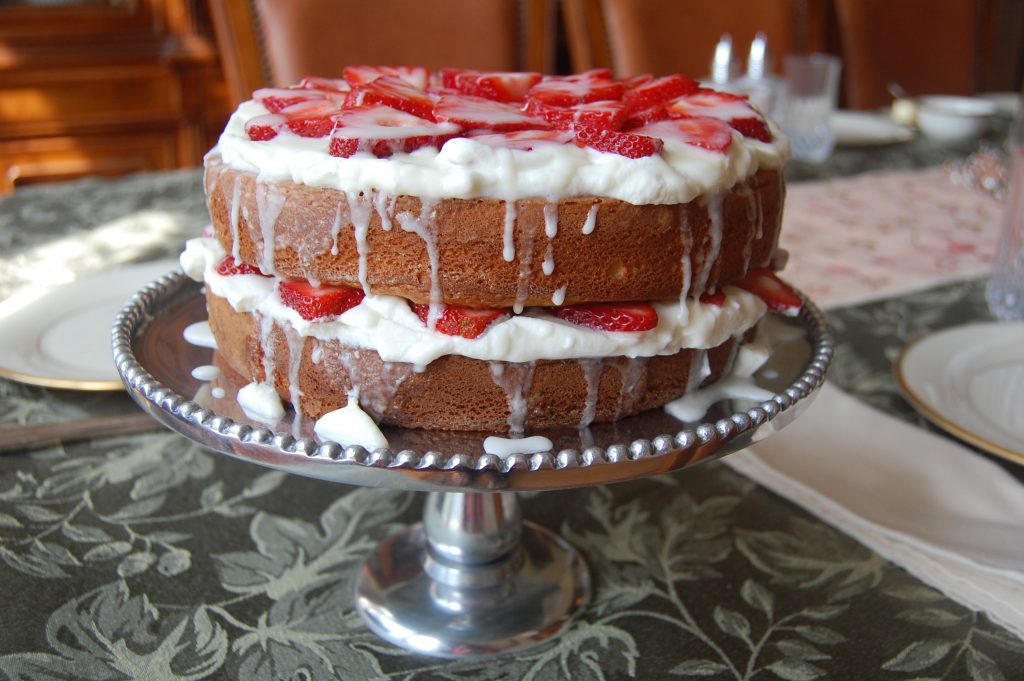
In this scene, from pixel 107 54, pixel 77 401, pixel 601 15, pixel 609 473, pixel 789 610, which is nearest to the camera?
pixel 609 473

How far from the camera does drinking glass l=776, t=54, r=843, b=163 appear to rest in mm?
1996

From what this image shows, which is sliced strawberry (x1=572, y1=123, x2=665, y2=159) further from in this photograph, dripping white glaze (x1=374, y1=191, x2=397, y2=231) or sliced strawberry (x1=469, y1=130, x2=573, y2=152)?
dripping white glaze (x1=374, y1=191, x2=397, y2=231)

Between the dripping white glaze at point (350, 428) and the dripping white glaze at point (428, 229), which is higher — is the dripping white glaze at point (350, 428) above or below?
below

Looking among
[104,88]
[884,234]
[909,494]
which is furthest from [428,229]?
[104,88]

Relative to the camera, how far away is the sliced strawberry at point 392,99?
771 millimetres

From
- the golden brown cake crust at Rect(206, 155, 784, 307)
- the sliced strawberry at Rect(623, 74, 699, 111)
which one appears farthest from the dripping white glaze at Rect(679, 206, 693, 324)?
Answer: the sliced strawberry at Rect(623, 74, 699, 111)

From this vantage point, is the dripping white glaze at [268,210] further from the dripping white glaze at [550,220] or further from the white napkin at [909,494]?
the white napkin at [909,494]

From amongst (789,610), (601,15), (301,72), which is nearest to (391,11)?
(301,72)

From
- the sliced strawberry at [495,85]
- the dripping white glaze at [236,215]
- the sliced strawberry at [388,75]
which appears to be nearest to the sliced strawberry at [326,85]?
the sliced strawberry at [388,75]

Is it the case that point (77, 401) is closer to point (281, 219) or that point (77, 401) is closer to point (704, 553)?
point (281, 219)

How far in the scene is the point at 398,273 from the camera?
0.70 meters

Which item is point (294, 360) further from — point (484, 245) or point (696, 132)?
point (696, 132)

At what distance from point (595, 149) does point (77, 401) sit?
0.68 metres

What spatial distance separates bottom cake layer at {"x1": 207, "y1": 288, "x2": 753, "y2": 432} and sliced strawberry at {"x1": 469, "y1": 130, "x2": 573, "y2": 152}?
165mm
